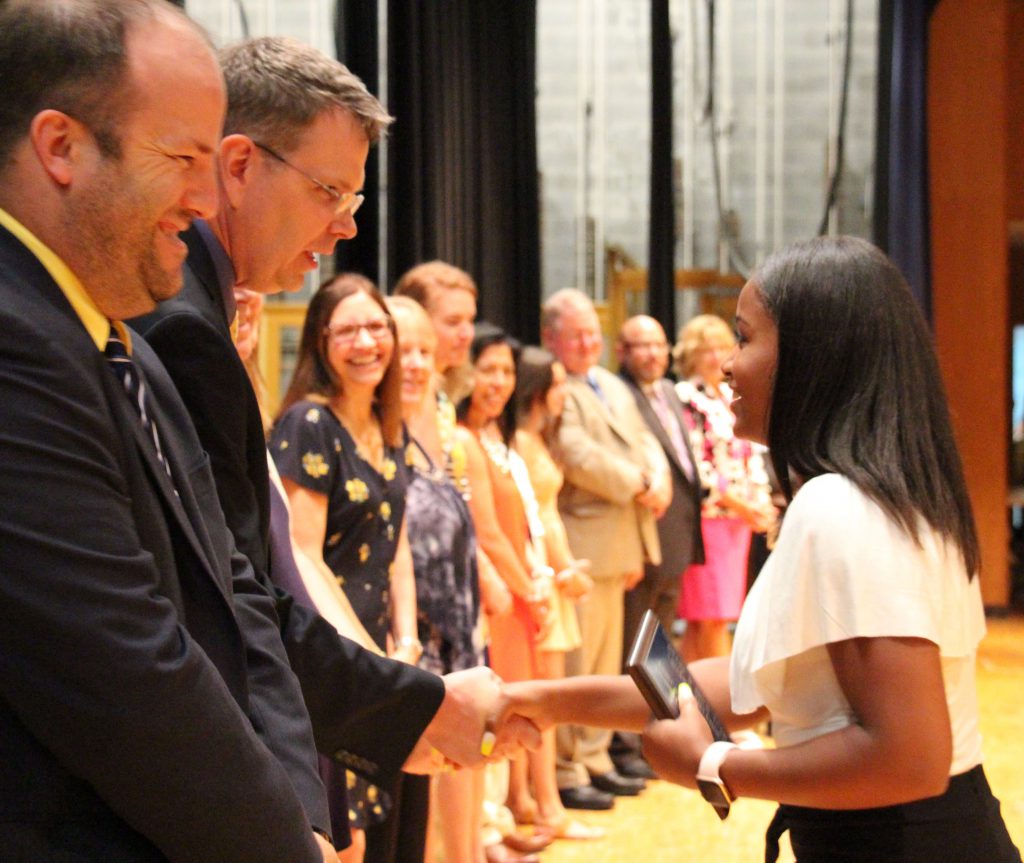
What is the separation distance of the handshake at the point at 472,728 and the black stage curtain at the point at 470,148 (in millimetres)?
3214

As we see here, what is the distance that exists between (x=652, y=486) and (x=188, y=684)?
14.8 ft

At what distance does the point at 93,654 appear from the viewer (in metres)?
1.02

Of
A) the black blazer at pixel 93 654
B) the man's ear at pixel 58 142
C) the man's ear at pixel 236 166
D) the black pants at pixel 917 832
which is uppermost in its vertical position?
the man's ear at pixel 58 142

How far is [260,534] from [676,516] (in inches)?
171

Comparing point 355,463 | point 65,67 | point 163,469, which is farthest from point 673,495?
point 65,67

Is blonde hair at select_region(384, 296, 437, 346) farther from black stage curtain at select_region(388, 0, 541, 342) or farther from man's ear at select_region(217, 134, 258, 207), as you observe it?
man's ear at select_region(217, 134, 258, 207)

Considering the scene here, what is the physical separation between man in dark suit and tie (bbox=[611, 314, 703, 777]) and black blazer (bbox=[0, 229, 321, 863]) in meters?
4.63

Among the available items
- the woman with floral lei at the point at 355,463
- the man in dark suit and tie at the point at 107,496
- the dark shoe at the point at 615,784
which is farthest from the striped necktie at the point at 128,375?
the dark shoe at the point at 615,784

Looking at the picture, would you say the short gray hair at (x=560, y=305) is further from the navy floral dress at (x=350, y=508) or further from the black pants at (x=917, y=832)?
the black pants at (x=917, y=832)

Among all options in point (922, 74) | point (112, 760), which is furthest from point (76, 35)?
point (922, 74)

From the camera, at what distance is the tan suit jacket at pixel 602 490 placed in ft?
17.5

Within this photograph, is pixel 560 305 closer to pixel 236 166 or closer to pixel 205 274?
pixel 236 166

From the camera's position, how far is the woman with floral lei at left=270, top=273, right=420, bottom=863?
316 cm

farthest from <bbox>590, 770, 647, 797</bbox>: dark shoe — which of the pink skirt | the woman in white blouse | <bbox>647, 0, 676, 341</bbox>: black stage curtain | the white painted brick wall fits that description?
the white painted brick wall
